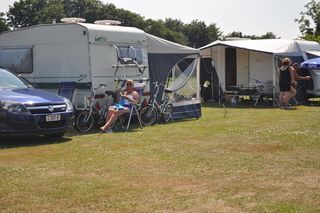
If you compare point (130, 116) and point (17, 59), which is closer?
point (130, 116)

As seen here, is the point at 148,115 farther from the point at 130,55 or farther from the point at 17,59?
the point at 17,59

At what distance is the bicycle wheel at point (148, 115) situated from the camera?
43.2ft

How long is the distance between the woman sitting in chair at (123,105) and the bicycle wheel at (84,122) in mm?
324

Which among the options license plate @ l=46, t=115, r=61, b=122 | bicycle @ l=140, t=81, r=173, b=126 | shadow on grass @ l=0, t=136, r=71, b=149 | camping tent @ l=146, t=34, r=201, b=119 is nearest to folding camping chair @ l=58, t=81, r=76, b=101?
shadow on grass @ l=0, t=136, r=71, b=149

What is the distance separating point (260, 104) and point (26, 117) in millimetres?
12390

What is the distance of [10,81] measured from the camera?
35.7ft

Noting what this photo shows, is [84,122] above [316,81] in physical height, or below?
below

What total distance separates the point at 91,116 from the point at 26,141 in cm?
209

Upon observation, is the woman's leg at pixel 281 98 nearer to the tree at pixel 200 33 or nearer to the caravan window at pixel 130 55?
the caravan window at pixel 130 55

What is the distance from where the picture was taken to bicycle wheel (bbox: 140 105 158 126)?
13.2 m

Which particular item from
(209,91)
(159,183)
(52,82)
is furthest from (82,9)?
(159,183)

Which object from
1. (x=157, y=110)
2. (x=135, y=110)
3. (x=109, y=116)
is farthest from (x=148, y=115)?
(x=109, y=116)

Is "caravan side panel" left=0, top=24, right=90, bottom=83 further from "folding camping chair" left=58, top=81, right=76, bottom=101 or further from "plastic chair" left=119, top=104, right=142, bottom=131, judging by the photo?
"plastic chair" left=119, top=104, right=142, bottom=131

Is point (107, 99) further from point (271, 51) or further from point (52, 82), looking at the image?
point (271, 51)
